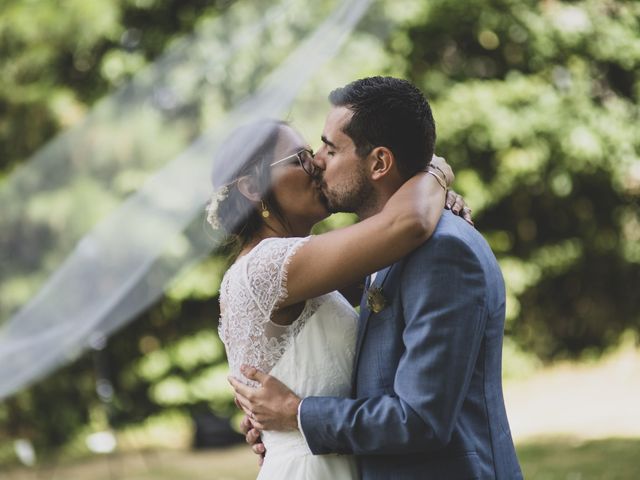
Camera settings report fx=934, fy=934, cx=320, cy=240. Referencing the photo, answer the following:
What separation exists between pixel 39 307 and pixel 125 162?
4.41 ft

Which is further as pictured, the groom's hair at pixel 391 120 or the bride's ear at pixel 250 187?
the bride's ear at pixel 250 187

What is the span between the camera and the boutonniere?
6.43 ft

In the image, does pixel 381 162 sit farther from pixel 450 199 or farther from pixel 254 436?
pixel 254 436

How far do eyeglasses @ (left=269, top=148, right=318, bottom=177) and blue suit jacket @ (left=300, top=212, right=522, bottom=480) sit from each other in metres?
0.37

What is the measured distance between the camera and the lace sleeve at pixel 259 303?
206 cm

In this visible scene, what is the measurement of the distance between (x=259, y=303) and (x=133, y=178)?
4.75 metres

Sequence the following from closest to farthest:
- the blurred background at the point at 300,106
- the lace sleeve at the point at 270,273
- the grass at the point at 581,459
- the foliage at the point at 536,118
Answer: the lace sleeve at the point at 270,273, the grass at the point at 581,459, the blurred background at the point at 300,106, the foliage at the point at 536,118

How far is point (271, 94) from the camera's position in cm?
568

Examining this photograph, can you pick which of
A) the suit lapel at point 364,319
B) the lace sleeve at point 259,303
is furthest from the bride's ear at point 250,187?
the suit lapel at point 364,319

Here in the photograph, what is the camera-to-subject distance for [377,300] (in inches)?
77.2

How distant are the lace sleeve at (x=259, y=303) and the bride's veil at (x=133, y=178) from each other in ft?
8.77

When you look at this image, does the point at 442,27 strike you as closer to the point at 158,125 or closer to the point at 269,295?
the point at 158,125

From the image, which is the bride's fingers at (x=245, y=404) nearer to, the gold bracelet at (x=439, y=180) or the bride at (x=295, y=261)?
the bride at (x=295, y=261)

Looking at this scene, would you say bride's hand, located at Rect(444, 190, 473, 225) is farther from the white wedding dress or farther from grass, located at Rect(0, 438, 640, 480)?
grass, located at Rect(0, 438, 640, 480)
